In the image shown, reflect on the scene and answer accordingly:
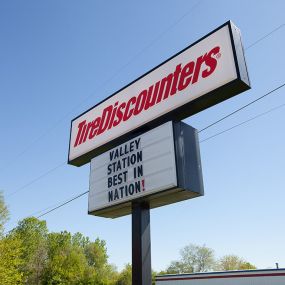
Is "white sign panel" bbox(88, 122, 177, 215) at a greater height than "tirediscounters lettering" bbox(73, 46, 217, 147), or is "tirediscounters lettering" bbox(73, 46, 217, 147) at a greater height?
"tirediscounters lettering" bbox(73, 46, 217, 147)

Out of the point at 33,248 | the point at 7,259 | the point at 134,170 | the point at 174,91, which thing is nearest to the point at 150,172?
the point at 134,170

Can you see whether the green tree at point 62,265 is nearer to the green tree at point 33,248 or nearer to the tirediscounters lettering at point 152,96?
the green tree at point 33,248

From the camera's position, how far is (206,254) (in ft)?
262

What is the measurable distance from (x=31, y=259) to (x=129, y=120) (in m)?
56.8

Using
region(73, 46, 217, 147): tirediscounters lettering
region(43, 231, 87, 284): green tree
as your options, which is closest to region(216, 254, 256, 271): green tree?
region(43, 231, 87, 284): green tree

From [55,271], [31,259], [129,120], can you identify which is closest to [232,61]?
[129,120]

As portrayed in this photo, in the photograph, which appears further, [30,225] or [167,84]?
[30,225]

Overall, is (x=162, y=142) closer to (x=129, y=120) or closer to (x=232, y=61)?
(x=129, y=120)

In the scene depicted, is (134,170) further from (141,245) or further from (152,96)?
(152,96)

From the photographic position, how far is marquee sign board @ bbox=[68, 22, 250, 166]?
22.3 ft

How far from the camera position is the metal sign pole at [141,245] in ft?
Result: 22.0

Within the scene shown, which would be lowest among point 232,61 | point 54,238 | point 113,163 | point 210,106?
point 113,163

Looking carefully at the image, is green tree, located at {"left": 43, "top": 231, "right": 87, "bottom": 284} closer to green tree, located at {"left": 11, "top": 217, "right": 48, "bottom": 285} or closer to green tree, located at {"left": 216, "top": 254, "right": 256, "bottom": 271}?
green tree, located at {"left": 11, "top": 217, "right": 48, "bottom": 285}

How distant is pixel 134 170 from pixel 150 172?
1.73ft
